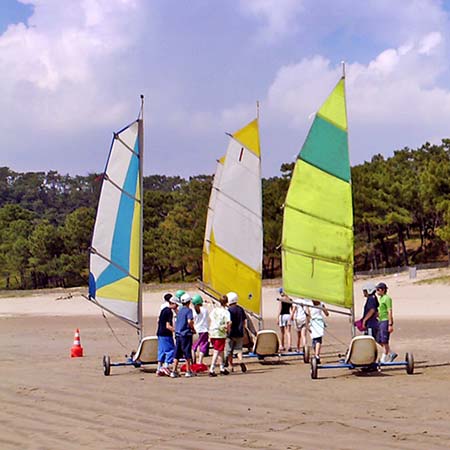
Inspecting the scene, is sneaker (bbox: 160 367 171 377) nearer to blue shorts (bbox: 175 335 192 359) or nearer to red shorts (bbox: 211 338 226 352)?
blue shorts (bbox: 175 335 192 359)

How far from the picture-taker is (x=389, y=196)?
46.3m

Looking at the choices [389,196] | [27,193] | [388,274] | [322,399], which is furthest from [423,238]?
[27,193]

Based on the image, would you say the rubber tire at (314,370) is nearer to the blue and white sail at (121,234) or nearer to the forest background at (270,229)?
the blue and white sail at (121,234)

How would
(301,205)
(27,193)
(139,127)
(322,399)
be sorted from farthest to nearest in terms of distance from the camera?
(27,193), (139,127), (301,205), (322,399)

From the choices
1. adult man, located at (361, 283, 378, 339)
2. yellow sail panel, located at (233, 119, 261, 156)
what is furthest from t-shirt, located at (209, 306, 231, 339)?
yellow sail panel, located at (233, 119, 261, 156)

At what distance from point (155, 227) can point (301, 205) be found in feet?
155

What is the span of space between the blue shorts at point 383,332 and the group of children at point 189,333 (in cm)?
205

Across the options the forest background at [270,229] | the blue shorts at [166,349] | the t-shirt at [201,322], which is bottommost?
the blue shorts at [166,349]

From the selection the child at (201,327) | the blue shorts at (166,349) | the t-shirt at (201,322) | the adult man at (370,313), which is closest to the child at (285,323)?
the child at (201,327)

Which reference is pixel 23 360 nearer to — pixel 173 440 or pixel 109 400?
pixel 109 400

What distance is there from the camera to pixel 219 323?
39.4 ft

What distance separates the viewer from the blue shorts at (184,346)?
38.3 feet

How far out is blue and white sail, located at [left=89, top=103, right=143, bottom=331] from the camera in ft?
41.1

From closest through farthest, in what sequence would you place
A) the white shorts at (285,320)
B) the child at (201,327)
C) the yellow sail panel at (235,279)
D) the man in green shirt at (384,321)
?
the man in green shirt at (384,321) → the child at (201,327) → the yellow sail panel at (235,279) → the white shorts at (285,320)
